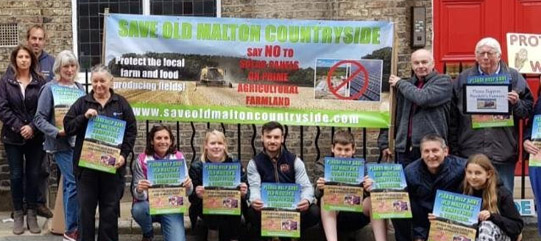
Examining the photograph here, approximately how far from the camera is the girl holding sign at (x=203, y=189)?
20.6ft

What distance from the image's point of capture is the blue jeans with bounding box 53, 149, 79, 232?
6352mm

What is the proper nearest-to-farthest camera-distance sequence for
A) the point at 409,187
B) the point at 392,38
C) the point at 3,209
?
the point at 409,187 < the point at 392,38 < the point at 3,209

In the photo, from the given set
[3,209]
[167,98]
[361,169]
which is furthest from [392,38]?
[3,209]

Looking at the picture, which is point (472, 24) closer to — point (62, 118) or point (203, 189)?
point (203, 189)

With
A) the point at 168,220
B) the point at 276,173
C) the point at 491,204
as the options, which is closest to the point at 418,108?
the point at 491,204

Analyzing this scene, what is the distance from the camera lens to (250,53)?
689cm

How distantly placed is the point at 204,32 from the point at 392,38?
1.71 m

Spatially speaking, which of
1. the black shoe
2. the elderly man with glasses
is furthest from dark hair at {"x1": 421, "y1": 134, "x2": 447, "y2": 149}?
the black shoe

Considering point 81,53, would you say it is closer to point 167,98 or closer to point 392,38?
point 167,98

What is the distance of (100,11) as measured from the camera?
915 cm

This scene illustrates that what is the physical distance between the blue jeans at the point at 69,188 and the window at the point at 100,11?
2905 millimetres

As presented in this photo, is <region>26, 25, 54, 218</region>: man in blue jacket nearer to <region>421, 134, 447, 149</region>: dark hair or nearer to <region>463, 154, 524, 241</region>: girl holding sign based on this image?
<region>421, 134, 447, 149</region>: dark hair

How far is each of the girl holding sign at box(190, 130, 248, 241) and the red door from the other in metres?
3.44

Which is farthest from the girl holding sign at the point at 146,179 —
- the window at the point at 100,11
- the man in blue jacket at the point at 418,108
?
the window at the point at 100,11
